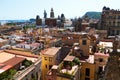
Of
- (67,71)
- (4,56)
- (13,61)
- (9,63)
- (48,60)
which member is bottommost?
(48,60)

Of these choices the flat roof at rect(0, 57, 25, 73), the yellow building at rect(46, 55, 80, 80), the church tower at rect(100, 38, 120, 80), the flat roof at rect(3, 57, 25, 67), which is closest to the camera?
the church tower at rect(100, 38, 120, 80)

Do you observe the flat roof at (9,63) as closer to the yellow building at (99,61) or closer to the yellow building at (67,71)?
the yellow building at (67,71)

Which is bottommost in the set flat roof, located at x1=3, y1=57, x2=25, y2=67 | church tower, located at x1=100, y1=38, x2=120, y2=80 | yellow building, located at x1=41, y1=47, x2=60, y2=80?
yellow building, located at x1=41, y1=47, x2=60, y2=80

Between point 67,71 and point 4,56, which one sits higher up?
point 4,56

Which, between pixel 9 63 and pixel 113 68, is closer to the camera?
pixel 113 68

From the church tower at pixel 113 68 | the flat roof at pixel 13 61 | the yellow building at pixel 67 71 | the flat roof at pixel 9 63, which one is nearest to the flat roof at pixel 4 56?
the flat roof at pixel 13 61

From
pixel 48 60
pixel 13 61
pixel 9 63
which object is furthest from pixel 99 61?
pixel 9 63

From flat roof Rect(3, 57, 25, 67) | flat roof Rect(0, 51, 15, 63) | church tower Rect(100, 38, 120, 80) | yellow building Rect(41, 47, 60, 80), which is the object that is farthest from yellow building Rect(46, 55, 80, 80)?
church tower Rect(100, 38, 120, 80)

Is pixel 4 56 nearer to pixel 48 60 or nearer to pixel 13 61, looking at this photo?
pixel 13 61

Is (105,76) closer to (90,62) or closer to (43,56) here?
(90,62)

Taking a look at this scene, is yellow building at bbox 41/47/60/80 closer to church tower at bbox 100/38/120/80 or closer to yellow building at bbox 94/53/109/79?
yellow building at bbox 94/53/109/79

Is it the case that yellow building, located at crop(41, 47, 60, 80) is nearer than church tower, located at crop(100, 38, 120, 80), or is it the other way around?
church tower, located at crop(100, 38, 120, 80)

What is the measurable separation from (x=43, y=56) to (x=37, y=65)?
13.2 ft

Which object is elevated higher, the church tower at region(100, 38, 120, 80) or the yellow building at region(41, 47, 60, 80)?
the church tower at region(100, 38, 120, 80)
